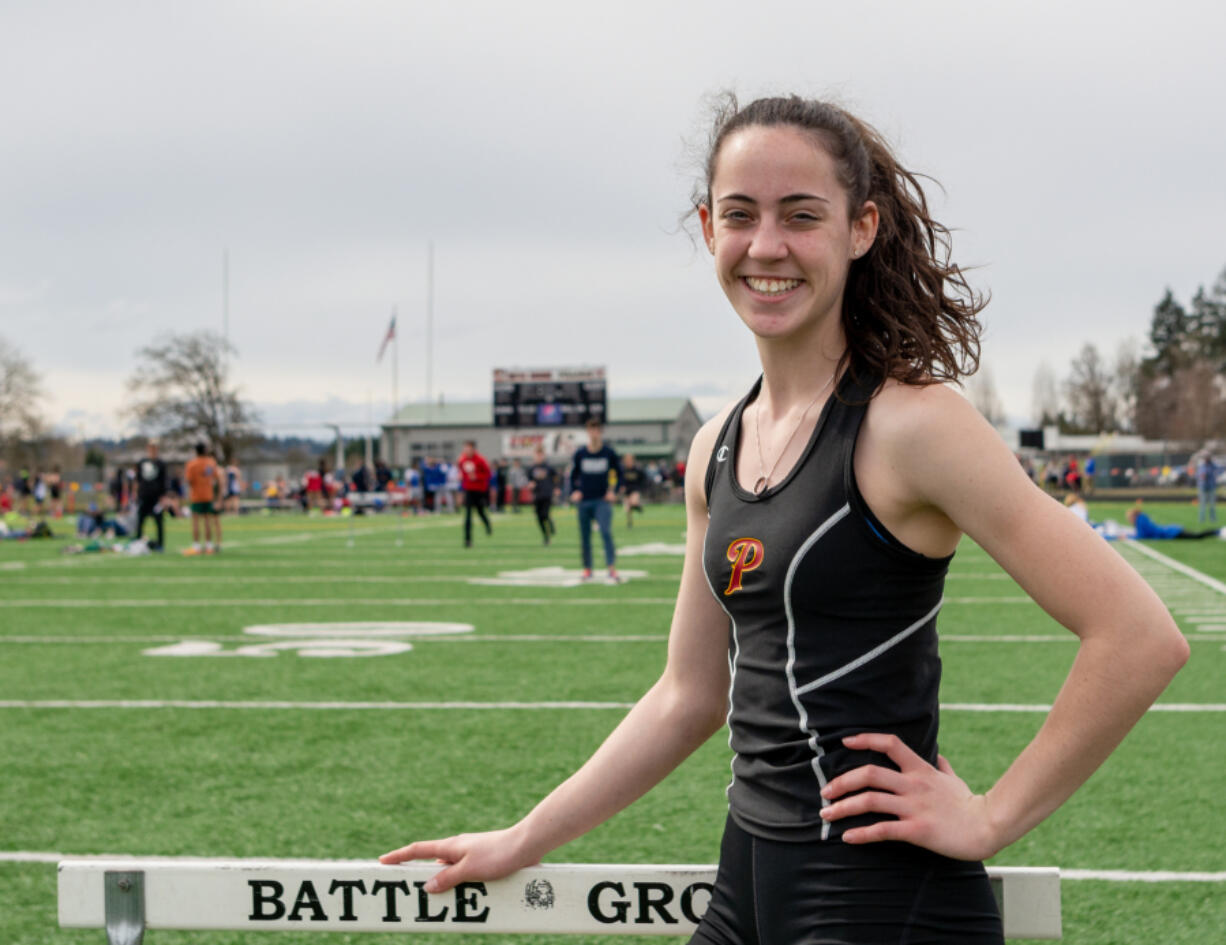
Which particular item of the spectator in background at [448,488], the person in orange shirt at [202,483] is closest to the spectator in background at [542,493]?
the person in orange shirt at [202,483]

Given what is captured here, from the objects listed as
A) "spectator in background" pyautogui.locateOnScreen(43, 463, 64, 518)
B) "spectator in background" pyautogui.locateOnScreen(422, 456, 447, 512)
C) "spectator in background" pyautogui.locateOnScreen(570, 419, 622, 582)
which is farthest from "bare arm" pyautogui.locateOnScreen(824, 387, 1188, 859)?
"spectator in background" pyautogui.locateOnScreen(43, 463, 64, 518)

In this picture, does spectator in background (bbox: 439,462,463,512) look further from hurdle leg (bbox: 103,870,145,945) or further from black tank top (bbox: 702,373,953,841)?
black tank top (bbox: 702,373,953,841)

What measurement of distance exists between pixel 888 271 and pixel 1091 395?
112946 mm

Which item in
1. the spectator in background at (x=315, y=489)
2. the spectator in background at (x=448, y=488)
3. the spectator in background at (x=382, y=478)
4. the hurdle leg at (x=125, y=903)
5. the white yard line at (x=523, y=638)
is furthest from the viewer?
the spectator in background at (x=315, y=489)

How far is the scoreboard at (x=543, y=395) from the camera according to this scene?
52.0m

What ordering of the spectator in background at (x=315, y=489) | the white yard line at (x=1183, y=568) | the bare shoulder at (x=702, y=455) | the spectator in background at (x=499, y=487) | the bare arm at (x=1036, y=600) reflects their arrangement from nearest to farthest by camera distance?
the bare arm at (x=1036, y=600) → the bare shoulder at (x=702, y=455) → the white yard line at (x=1183, y=568) → the spectator in background at (x=499, y=487) → the spectator in background at (x=315, y=489)

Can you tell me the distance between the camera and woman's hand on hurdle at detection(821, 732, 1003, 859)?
1.73m

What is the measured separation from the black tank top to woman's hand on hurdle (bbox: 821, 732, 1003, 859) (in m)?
0.03

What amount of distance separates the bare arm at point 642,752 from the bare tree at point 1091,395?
111 metres

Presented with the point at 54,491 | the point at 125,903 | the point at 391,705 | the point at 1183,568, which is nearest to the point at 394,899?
the point at 125,903

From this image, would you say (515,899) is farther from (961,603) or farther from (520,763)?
(961,603)

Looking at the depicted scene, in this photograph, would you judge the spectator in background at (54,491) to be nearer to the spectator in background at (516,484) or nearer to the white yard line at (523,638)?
the spectator in background at (516,484)

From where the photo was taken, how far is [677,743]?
2.19 metres

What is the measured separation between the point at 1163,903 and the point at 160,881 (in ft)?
11.4
